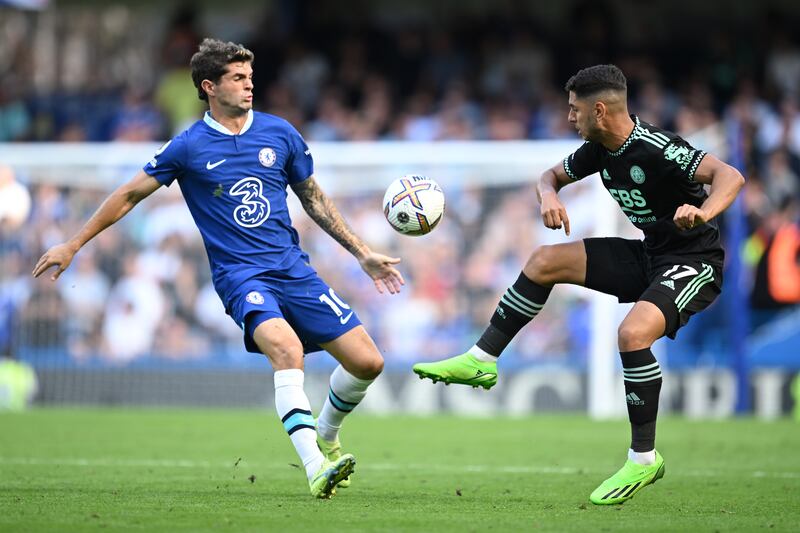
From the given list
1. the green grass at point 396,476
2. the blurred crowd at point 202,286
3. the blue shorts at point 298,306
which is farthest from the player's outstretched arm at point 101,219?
the blurred crowd at point 202,286

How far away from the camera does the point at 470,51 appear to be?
64.9ft

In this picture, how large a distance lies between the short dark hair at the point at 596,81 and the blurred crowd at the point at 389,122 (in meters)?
7.47

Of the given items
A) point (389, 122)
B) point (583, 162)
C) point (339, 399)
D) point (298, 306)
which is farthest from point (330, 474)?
point (389, 122)

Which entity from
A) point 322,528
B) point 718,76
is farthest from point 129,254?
Result: point 322,528

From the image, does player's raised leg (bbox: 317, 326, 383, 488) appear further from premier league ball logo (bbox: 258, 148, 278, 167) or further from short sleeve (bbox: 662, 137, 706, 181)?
short sleeve (bbox: 662, 137, 706, 181)

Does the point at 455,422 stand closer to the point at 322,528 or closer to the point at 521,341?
the point at 521,341

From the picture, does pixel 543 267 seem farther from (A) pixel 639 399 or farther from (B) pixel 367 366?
(B) pixel 367 366

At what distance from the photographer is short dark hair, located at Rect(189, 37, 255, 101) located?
7.21 metres

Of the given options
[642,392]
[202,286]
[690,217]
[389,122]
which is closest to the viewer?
[690,217]

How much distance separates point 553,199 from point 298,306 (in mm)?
1595

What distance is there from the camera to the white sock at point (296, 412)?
6.70 meters

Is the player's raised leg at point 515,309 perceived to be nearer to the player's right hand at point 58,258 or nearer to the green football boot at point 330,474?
the green football boot at point 330,474

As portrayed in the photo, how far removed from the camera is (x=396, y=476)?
27.5 ft

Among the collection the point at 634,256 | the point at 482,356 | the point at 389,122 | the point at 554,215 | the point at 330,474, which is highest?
the point at 389,122
